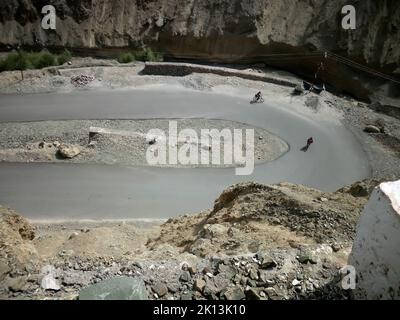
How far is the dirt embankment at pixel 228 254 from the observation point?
291 inches

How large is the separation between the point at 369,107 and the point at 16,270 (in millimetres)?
18135

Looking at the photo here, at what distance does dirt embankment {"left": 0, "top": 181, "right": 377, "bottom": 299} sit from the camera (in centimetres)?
740

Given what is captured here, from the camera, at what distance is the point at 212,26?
23094 mm

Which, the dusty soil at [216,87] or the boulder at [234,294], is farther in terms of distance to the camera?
the dusty soil at [216,87]

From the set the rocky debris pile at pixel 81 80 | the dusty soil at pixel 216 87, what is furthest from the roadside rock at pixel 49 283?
the rocky debris pile at pixel 81 80

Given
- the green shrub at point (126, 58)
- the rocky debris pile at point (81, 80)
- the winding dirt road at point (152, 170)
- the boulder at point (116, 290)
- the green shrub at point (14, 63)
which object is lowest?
the winding dirt road at point (152, 170)

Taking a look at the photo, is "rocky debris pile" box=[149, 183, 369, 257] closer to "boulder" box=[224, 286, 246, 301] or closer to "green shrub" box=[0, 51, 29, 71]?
"boulder" box=[224, 286, 246, 301]

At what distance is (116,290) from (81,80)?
15884 millimetres

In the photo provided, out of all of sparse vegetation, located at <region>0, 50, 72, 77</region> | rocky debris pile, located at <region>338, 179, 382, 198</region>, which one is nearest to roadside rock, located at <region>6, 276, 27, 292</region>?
rocky debris pile, located at <region>338, 179, 382, 198</region>

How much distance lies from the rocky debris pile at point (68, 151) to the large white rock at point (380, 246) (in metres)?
12.8

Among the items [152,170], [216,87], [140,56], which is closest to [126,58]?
[140,56]

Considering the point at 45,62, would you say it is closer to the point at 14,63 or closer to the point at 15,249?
the point at 14,63

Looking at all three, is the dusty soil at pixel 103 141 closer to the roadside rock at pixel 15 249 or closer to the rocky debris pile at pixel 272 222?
the roadside rock at pixel 15 249

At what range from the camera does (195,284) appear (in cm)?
740
